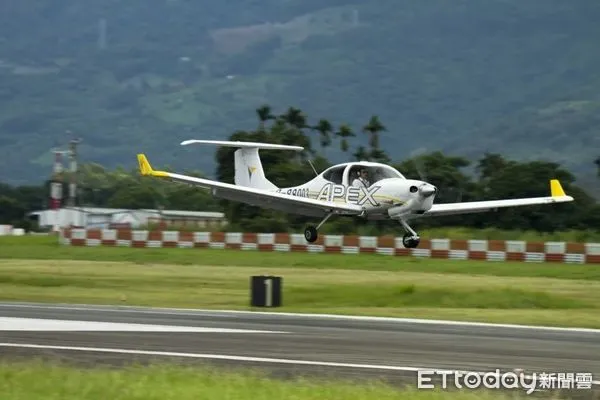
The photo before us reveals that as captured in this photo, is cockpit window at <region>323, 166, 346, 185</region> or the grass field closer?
the grass field

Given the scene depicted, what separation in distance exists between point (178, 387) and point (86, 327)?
23.3 feet

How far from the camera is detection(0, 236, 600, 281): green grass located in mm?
34656

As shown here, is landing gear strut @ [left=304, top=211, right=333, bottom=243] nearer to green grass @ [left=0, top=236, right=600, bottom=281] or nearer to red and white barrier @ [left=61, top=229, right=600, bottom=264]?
green grass @ [left=0, top=236, right=600, bottom=281]

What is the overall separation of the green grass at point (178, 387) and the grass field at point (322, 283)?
9253 millimetres

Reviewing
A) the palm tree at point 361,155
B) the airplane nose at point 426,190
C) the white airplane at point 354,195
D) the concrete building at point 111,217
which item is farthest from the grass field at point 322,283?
the palm tree at point 361,155

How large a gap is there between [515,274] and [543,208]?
89.8 feet

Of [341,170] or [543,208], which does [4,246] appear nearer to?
[341,170]

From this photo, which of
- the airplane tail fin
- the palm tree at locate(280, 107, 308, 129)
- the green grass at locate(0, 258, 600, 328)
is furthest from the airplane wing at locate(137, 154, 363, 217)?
the palm tree at locate(280, 107, 308, 129)

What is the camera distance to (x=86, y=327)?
18.1 meters

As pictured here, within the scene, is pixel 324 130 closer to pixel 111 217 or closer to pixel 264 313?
pixel 111 217

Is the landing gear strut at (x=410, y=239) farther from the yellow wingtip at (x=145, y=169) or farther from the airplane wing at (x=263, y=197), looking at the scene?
the yellow wingtip at (x=145, y=169)

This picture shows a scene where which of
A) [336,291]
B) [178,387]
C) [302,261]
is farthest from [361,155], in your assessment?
[178,387]

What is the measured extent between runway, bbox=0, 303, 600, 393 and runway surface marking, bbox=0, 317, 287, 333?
15 mm

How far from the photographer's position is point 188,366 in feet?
43.6
